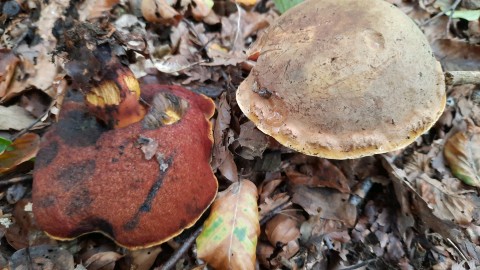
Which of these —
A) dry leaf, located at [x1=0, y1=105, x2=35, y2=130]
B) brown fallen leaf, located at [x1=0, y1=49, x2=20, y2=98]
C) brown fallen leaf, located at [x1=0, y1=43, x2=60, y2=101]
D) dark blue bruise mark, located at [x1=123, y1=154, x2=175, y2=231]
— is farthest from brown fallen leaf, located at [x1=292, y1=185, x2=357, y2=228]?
brown fallen leaf, located at [x1=0, y1=49, x2=20, y2=98]

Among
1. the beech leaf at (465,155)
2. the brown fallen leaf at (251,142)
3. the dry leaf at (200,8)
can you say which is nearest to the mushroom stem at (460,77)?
the beech leaf at (465,155)

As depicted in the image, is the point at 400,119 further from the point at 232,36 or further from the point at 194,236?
the point at 232,36

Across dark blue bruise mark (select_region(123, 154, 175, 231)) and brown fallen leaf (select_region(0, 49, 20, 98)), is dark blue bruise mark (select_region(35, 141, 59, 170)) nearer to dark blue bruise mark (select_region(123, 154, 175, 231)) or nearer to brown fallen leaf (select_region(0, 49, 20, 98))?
dark blue bruise mark (select_region(123, 154, 175, 231))

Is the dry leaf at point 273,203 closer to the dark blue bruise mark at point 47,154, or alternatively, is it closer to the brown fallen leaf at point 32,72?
the dark blue bruise mark at point 47,154

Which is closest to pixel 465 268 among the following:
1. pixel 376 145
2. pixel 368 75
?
pixel 376 145

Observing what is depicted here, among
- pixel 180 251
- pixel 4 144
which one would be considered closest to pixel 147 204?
pixel 180 251

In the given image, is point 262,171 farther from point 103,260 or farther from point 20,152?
point 20,152
